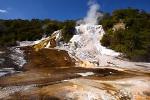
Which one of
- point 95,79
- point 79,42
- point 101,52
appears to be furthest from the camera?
point 79,42

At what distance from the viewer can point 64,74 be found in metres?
15.9

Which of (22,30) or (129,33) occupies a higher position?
(22,30)

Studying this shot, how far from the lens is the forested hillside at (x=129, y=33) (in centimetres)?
2536

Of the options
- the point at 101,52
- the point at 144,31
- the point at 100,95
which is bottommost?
the point at 100,95

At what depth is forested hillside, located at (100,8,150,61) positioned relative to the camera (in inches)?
998

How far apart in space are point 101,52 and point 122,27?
5994 millimetres

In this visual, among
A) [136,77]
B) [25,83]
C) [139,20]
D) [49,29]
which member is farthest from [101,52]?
[49,29]

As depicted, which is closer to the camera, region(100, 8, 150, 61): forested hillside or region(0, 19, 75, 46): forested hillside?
region(100, 8, 150, 61): forested hillside

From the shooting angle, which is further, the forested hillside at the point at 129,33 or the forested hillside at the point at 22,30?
the forested hillside at the point at 22,30

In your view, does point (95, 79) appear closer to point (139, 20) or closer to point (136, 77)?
point (136, 77)

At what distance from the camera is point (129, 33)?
94.3 ft

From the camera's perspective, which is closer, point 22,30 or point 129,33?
point 129,33

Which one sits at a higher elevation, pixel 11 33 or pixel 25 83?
pixel 11 33

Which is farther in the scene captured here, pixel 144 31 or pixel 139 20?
pixel 139 20
